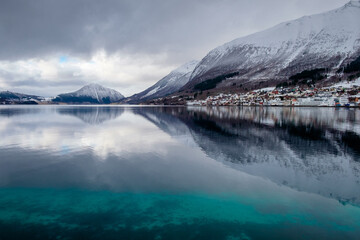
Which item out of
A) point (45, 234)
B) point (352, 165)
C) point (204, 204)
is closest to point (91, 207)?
point (45, 234)

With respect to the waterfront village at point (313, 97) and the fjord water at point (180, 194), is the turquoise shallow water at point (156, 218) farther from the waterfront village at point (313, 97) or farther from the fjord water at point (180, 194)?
the waterfront village at point (313, 97)

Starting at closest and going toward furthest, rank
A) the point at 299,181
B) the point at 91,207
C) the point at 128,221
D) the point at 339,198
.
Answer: the point at 128,221 < the point at 91,207 < the point at 339,198 < the point at 299,181

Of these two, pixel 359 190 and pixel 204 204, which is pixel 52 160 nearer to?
pixel 204 204

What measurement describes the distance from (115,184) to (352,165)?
17329mm

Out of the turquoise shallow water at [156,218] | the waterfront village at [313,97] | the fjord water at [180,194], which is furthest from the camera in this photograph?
the waterfront village at [313,97]

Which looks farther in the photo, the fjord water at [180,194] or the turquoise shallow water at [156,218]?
the fjord water at [180,194]

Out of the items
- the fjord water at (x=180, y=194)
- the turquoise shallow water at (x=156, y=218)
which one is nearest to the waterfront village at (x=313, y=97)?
the fjord water at (x=180, y=194)

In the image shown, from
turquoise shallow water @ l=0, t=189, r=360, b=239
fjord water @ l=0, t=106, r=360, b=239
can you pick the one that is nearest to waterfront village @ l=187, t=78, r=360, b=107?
fjord water @ l=0, t=106, r=360, b=239

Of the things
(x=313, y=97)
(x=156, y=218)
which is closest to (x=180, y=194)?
(x=156, y=218)

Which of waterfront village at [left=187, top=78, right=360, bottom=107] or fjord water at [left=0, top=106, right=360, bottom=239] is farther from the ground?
waterfront village at [left=187, top=78, right=360, bottom=107]

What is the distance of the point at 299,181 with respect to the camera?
13453 millimetres

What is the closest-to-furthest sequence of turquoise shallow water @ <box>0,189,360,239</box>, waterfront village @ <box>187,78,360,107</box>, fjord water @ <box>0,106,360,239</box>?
turquoise shallow water @ <box>0,189,360,239</box>, fjord water @ <box>0,106,360,239</box>, waterfront village @ <box>187,78,360,107</box>

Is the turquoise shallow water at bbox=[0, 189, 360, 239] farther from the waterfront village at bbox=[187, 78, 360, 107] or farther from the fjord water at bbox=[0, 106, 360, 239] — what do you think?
the waterfront village at bbox=[187, 78, 360, 107]

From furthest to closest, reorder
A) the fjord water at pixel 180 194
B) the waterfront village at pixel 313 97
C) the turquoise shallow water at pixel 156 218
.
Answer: the waterfront village at pixel 313 97, the fjord water at pixel 180 194, the turquoise shallow water at pixel 156 218
